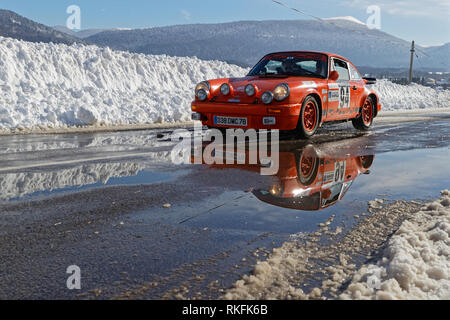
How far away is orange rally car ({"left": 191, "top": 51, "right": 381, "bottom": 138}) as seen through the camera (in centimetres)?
684

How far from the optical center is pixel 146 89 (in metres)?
15.5

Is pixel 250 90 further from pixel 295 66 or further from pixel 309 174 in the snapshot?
pixel 309 174

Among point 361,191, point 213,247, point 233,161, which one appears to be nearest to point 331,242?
point 213,247

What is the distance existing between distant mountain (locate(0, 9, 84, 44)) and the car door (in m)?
128

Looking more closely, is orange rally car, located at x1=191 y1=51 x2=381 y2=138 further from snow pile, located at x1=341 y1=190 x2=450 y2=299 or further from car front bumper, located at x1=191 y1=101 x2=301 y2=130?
snow pile, located at x1=341 y1=190 x2=450 y2=299

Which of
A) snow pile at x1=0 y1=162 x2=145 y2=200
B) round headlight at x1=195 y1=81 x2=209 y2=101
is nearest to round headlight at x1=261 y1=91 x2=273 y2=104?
round headlight at x1=195 y1=81 x2=209 y2=101

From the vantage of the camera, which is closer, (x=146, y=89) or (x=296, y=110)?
(x=296, y=110)

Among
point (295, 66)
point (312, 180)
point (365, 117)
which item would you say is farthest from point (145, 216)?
point (365, 117)

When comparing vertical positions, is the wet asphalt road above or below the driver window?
below

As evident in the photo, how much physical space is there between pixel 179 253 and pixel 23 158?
3724mm

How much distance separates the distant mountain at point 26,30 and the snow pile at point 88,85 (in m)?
117
